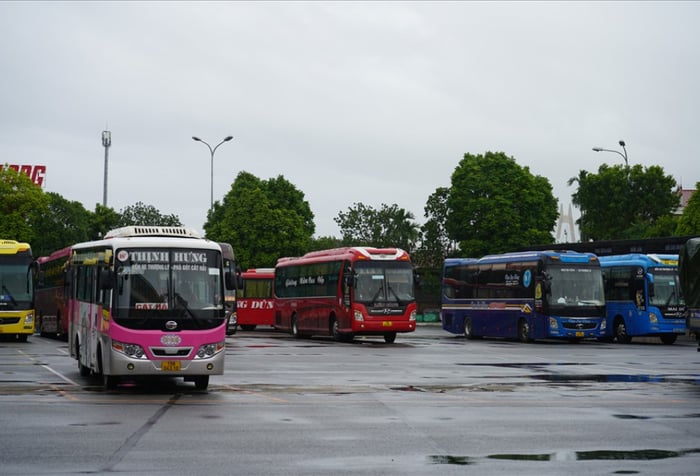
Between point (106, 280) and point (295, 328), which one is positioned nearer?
point (106, 280)

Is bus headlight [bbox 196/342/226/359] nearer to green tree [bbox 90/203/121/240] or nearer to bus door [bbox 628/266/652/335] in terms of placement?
bus door [bbox 628/266/652/335]

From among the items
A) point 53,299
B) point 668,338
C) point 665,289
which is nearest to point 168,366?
point 53,299

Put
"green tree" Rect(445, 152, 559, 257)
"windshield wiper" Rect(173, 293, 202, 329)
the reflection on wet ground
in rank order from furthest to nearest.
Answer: "green tree" Rect(445, 152, 559, 257)
the reflection on wet ground
"windshield wiper" Rect(173, 293, 202, 329)

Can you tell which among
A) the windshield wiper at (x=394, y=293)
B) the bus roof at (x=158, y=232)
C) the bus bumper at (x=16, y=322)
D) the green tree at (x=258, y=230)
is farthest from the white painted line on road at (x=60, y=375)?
the green tree at (x=258, y=230)

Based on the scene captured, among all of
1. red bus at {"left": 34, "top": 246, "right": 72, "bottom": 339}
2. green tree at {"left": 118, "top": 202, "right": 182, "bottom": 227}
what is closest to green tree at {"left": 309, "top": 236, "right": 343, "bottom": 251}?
green tree at {"left": 118, "top": 202, "right": 182, "bottom": 227}

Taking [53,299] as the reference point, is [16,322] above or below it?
below

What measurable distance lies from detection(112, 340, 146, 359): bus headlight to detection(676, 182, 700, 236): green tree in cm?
6597

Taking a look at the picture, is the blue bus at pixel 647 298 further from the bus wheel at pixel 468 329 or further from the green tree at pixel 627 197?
the green tree at pixel 627 197

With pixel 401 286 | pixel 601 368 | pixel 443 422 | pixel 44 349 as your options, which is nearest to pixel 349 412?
pixel 443 422

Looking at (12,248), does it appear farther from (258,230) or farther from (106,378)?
(258,230)

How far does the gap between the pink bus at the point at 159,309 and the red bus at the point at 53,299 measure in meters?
21.7

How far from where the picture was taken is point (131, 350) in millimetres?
19328

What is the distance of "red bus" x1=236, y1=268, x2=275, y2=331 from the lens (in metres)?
56.6

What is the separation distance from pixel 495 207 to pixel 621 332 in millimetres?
40023
